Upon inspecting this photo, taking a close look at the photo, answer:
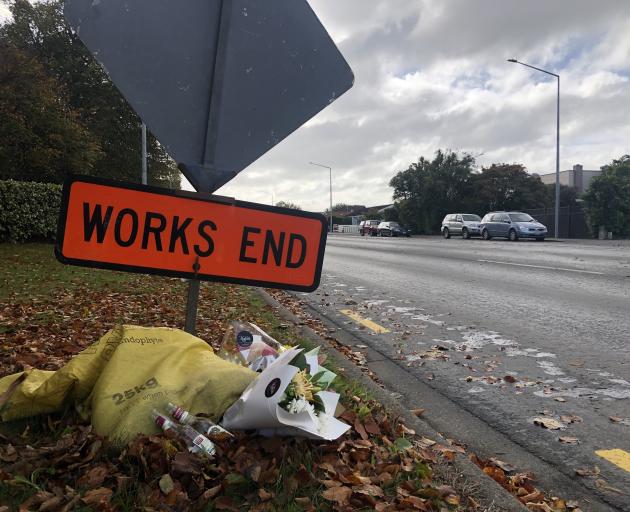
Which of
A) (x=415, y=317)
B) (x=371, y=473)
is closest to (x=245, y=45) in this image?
(x=371, y=473)

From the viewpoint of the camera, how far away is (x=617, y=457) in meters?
2.76

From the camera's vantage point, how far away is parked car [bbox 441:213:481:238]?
3341 centimetres

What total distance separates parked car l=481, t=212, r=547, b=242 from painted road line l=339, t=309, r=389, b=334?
23507 mm

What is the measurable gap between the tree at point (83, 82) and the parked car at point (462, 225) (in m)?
19.4

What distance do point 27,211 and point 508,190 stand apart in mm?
38775

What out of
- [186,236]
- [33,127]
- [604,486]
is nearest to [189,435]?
[186,236]

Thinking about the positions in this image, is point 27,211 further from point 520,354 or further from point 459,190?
point 459,190

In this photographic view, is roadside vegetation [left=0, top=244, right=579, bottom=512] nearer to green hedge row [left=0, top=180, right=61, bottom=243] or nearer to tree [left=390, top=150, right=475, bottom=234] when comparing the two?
green hedge row [left=0, top=180, right=61, bottom=243]

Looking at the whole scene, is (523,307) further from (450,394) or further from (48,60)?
(48,60)

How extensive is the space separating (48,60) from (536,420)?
30357 mm

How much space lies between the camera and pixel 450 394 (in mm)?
3799

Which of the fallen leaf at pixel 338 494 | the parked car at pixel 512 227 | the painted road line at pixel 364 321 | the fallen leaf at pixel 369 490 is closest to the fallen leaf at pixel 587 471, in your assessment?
the fallen leaf at pixel 369 490

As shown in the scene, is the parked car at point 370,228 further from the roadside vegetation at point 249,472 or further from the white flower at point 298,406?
the white flower at point 298,406

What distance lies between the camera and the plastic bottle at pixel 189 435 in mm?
2129
